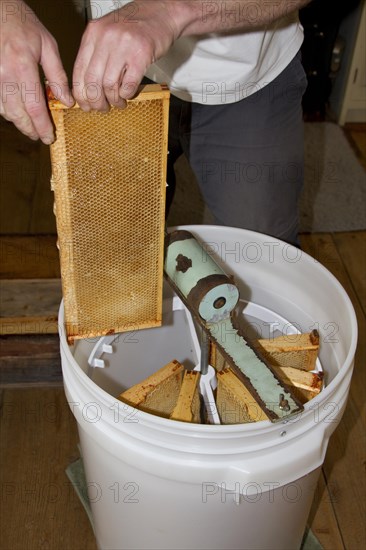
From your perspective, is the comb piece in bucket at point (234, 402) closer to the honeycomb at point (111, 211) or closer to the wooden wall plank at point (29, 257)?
the honeycomb at point (111, 211)

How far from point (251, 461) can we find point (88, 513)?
51 centimetres

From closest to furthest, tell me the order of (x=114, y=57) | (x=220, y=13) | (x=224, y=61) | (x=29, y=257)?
(x=114, y=57) → (x=220, y=13) → (x=224, y=61) → (x=29, y=257)

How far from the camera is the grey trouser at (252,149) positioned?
1.03 metres

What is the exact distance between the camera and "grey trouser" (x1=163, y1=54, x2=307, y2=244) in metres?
1.03

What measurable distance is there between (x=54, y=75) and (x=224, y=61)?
1.22 feet

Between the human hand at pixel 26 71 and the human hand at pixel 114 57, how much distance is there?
0.03 metres

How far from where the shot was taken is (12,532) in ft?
3.67

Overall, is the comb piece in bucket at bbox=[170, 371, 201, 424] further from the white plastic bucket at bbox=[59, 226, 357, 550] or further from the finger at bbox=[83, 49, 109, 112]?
the finger at bbox=[83, 49, 109, 112]

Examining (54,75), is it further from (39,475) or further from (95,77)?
(39,475)

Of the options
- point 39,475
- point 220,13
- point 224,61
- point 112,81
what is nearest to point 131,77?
point 112,81

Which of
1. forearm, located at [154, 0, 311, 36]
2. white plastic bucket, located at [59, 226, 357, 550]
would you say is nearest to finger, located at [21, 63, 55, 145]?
forearm, located at [154, 0, 311, 36]

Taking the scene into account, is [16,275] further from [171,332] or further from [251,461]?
[251,461]

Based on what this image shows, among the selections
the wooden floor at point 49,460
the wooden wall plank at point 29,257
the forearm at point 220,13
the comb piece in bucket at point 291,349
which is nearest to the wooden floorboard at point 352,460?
the wooden floor at point 49,460

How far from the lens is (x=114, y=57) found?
24.8 inches
